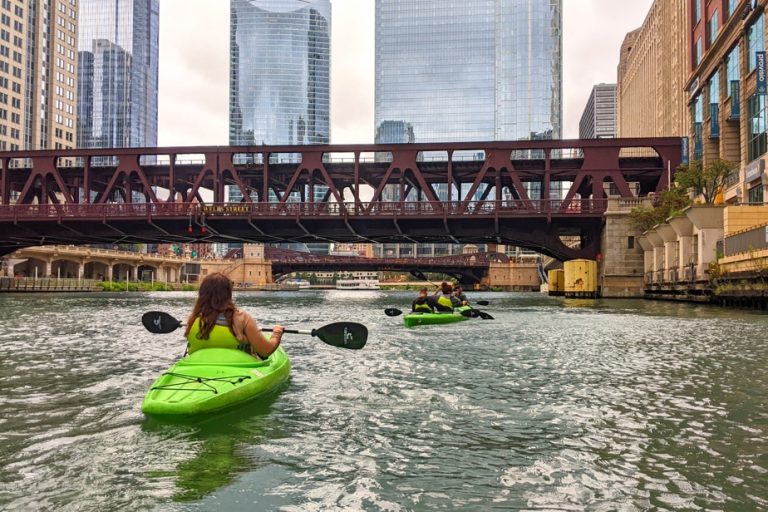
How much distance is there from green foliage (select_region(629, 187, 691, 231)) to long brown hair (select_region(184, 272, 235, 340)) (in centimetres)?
4580

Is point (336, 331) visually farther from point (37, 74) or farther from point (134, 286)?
point (37, 74)

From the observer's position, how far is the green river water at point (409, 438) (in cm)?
629

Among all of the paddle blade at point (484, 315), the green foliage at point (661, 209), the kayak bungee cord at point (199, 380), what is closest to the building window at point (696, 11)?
the green foliage at point (661, 209)

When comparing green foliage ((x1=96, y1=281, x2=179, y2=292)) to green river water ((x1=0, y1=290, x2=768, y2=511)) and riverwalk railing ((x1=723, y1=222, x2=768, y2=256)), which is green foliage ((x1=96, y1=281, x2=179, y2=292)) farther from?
green river water ((x1=0, y1=290, x2=768, y2=511))

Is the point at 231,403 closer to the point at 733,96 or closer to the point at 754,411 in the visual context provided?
the point at 754,411

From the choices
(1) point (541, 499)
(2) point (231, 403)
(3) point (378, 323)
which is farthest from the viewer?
(3) point (378, 323)

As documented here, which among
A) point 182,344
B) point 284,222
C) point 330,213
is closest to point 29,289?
point 284,222

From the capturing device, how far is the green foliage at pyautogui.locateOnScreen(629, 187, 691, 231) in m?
51.6

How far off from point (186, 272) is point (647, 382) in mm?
167840

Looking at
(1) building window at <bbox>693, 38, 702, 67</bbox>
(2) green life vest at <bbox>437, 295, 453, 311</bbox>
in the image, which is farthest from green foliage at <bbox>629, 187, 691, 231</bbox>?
(2) green life vest at <bbox>437, 295, 453, 311</bbox>

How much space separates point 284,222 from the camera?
63281 mm

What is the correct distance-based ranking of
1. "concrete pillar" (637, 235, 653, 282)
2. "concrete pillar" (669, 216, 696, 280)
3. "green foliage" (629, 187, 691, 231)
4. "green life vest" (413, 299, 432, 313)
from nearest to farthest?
"green life vest" (413, 299, 432, 313) → "concrete pillar" (669, 216, 696, 280) → "green foliage" (629, 187, 691, 231) → "concrete pillar" (637, 235, 653, 282)

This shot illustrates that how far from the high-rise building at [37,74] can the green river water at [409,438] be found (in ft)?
444

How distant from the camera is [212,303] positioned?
395 inches
